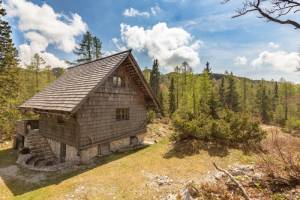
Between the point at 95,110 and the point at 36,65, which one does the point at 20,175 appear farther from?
the point at 36,65

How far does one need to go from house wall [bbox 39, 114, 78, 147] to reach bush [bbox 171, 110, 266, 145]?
786 cm

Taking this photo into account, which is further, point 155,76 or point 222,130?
point 155,76

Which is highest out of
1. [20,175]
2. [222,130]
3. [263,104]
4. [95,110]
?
[95,110]

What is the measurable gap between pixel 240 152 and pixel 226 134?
1.69 meters

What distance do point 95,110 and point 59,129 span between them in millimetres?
3384

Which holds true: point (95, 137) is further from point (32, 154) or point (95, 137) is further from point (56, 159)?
point (32, 154)

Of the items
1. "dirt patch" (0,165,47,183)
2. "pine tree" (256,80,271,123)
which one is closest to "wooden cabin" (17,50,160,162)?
"dirt patch" (0,165,47,183)

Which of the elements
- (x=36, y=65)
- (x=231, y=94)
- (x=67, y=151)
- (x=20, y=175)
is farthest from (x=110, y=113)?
(x=231, y=94)

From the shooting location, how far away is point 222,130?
15.3 meters

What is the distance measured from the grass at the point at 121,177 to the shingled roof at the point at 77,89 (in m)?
4.15

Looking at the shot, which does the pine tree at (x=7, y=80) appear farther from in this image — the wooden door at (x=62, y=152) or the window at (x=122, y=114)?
the window at (x=122, y=114)

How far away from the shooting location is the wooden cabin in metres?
13.6

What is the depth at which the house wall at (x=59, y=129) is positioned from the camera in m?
13.8

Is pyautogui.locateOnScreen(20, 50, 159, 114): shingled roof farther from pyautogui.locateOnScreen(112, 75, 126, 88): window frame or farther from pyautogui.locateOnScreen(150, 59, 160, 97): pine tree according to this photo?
pyautogui.locateOnScreen(150, 59, 160, 97): pine tree
